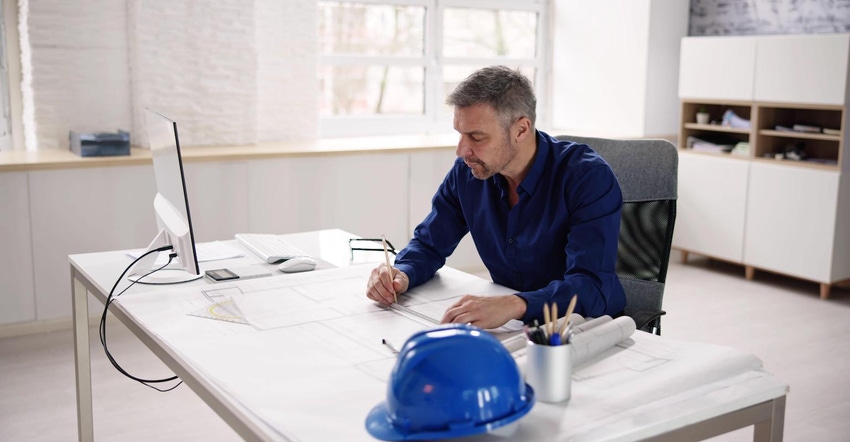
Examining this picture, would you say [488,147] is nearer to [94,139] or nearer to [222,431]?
[222,431]

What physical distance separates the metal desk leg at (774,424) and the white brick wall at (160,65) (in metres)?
3.69

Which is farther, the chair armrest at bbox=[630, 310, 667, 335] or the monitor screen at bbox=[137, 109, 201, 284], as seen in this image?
the chair armrest at bbox=[630, 310, 667, 335]

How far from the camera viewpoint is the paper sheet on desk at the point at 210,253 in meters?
2.38

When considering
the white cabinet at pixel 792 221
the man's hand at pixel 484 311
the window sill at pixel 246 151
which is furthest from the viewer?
the white cabinet at pixel 792 221

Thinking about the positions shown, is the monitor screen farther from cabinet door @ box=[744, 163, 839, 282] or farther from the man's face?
cabinet door @ box=[744, 163, 839, 282]

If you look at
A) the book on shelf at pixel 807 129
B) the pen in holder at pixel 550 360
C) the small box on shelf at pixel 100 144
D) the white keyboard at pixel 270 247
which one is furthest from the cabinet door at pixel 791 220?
the pen in holder at pixel 550 360

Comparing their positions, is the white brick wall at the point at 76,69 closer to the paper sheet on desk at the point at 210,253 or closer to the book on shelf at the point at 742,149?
the paper sheet on desk at the point at 210,253

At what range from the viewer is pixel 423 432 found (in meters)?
1.12

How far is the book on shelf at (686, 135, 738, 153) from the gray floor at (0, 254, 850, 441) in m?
0.80

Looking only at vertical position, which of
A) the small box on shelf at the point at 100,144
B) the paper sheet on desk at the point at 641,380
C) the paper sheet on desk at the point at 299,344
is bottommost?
the paper sheet on desk at the point at 299,344

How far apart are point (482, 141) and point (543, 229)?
0.87 ft

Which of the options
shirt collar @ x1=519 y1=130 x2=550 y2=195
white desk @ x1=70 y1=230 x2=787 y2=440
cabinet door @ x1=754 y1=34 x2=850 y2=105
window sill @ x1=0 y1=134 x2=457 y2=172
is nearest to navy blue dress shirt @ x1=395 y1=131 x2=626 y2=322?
shirt collar @ x1=519 y1=130 x2=550 y2=195

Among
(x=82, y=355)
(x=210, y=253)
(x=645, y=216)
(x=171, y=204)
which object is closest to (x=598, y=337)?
(x=645, y=216)

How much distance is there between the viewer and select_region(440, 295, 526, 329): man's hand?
65.4 inches
